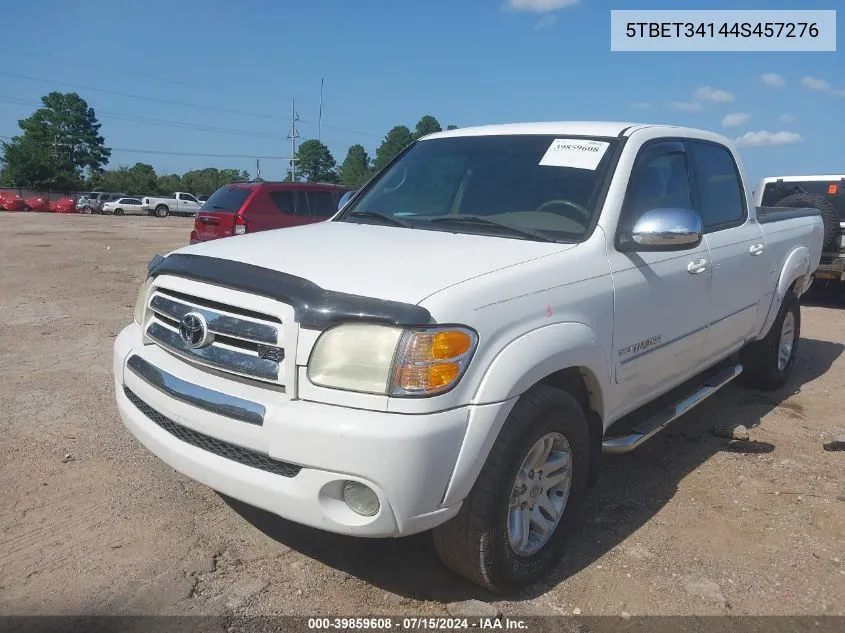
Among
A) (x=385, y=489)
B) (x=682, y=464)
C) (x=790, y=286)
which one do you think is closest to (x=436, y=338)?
(x=385, y=489)

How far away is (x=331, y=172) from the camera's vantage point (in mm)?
90812

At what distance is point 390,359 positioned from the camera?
235 centimetres

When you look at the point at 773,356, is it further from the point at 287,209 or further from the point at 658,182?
the point at 287,209

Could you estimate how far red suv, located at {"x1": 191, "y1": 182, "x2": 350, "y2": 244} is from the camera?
34.1 ft

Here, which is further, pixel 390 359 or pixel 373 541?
pixel 373 541

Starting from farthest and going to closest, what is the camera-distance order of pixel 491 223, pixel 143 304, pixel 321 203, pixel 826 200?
pixel 321 203, pixel 826 200, pixel 491 223, pixel 143 304

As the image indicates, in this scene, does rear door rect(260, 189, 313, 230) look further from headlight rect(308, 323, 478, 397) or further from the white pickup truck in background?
headlight rect(308, 323, 478, 397)

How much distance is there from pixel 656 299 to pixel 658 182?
0.77m

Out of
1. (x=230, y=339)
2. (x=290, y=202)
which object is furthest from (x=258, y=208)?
(x=230, y=339)

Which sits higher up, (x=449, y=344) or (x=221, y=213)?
(x=221, y=213)

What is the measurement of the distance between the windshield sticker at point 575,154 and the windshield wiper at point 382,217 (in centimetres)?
77

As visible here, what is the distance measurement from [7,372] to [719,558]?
5158 millimetres

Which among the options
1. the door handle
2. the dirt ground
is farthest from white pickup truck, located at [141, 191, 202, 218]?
the door handle

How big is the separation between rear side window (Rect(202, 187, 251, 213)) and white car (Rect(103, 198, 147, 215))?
3973 cm
